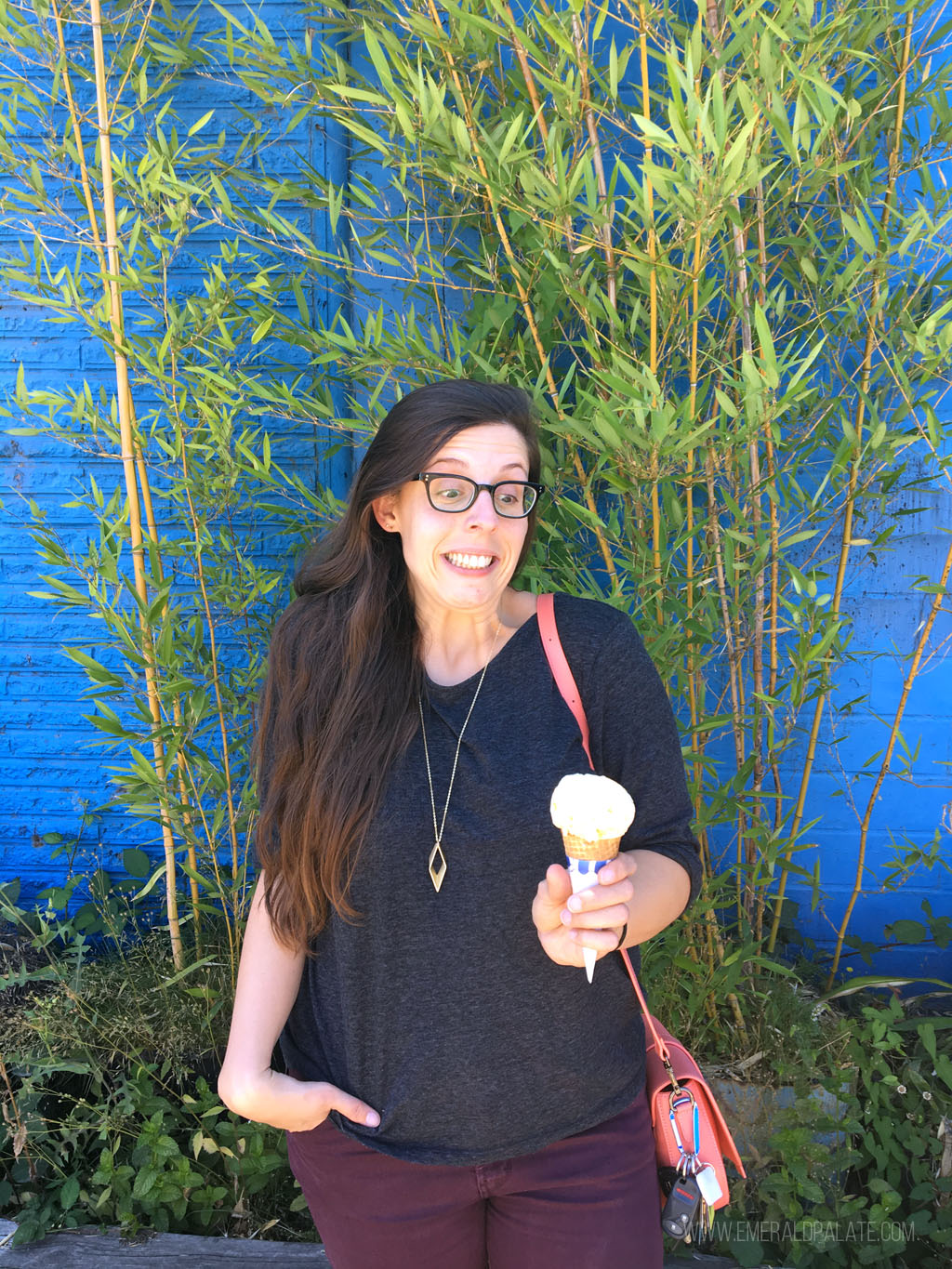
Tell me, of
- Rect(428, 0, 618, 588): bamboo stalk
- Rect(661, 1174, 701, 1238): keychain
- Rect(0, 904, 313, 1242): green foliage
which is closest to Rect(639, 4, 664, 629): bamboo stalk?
Rect(428, 0, 618, 588): bamboo stalk

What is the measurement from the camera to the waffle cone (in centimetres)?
127

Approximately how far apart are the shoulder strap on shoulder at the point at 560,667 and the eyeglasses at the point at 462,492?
0.17 metres

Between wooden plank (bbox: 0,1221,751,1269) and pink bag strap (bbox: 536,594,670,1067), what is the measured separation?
945 mm

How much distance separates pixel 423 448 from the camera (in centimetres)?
158

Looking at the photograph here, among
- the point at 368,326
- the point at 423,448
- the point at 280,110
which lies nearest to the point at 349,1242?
the point at 423,448

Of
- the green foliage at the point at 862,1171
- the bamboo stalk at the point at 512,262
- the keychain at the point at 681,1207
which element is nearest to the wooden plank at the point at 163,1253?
the green foliage at the point at 862,1171

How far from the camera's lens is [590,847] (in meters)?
1.27

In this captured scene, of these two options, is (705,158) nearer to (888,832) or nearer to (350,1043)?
(350,1043)

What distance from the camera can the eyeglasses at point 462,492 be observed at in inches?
60.9

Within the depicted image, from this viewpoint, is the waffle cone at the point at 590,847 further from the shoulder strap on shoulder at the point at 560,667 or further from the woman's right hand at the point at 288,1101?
the woman's right hand at the point at 288,1101

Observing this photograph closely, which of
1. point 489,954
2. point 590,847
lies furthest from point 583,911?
point 489,954

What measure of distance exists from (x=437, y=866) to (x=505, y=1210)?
541 millimetres

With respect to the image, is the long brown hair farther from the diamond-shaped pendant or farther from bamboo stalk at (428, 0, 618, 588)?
bamboo stalk at (428, 0, 618, 588)

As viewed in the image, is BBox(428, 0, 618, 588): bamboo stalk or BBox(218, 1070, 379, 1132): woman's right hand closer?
BBox(218, 1070, 379, 1132): woman's right hand
